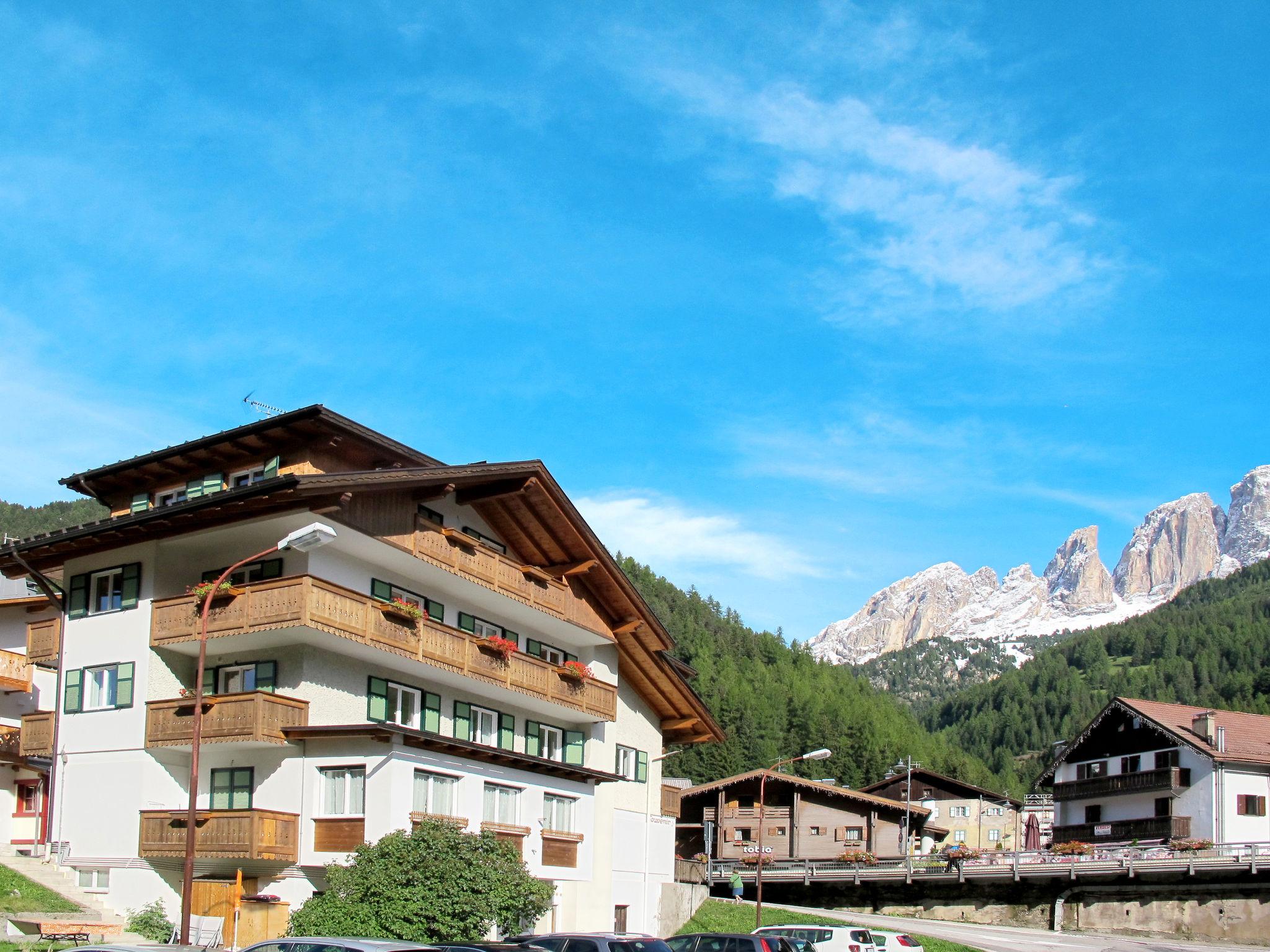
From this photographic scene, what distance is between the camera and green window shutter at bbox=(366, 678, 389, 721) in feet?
113

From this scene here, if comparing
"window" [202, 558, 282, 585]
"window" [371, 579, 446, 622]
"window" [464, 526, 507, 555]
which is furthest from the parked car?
"window" [202, 558, 282, 585]

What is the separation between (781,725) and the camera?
166000 mm

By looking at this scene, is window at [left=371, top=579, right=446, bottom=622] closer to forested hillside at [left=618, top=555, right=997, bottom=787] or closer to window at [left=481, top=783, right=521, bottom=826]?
window at [left=481, top=783, right=521, bottom=826]

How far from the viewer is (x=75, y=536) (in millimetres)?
35031

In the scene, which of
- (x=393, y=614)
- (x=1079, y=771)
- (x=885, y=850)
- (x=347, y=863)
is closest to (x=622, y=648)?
(x=393, y=614)

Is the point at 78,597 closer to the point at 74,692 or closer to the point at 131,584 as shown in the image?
the point at 131,584

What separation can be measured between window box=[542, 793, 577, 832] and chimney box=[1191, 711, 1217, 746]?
48813mm

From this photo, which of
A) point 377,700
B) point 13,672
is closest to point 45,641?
point 13,672

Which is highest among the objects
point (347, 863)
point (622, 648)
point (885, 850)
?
point (622, 648)

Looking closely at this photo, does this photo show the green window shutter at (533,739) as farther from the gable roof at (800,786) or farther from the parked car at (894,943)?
the gable roof at (800,786)

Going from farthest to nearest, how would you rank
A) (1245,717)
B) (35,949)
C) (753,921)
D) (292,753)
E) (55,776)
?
(1245,717)
(753,921)
(55,776)
(292,753)
(35,949)

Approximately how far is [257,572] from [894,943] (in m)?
22.7

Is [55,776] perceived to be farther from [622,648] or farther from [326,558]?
[622,648]

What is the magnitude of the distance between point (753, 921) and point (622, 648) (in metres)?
14.6
